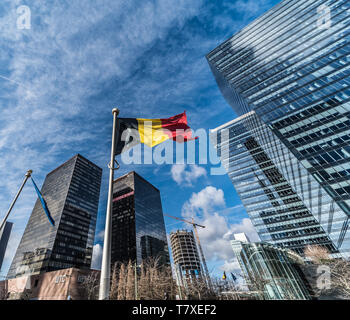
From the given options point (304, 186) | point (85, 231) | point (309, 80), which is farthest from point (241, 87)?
point (85, 231)

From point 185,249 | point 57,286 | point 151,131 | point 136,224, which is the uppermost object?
point 136,224

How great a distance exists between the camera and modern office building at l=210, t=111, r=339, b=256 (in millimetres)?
63688

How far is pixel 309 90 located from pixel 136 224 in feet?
359

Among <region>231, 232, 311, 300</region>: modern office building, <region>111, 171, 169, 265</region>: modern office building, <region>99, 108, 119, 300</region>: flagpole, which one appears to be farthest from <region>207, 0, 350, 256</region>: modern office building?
<region>111, 171, 169, 265</region>: modern office building

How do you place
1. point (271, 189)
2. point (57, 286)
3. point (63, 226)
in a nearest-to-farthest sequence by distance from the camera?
point (57, 286) < point (271, 189) < point (63, 226)

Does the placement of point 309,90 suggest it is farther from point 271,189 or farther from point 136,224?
point 136,224

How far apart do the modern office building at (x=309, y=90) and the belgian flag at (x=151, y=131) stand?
180 feet

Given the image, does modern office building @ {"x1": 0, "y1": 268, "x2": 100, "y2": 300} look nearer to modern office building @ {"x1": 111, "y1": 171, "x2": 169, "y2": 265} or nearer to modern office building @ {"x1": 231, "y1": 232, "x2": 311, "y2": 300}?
modern office building @ {"x1": 231, "y1": 232, "x2": 311, "y2": 300}

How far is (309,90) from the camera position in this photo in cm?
5544

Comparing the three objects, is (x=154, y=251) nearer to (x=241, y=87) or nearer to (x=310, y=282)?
(x=310, y=282)

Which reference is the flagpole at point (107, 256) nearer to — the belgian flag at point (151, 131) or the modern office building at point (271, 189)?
the belgian flag at point (151, 131)

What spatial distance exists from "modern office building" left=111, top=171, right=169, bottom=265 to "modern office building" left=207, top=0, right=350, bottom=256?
84.4m

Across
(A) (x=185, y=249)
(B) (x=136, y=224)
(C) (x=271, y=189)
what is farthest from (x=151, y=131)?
(A) (x=185, y=249)
